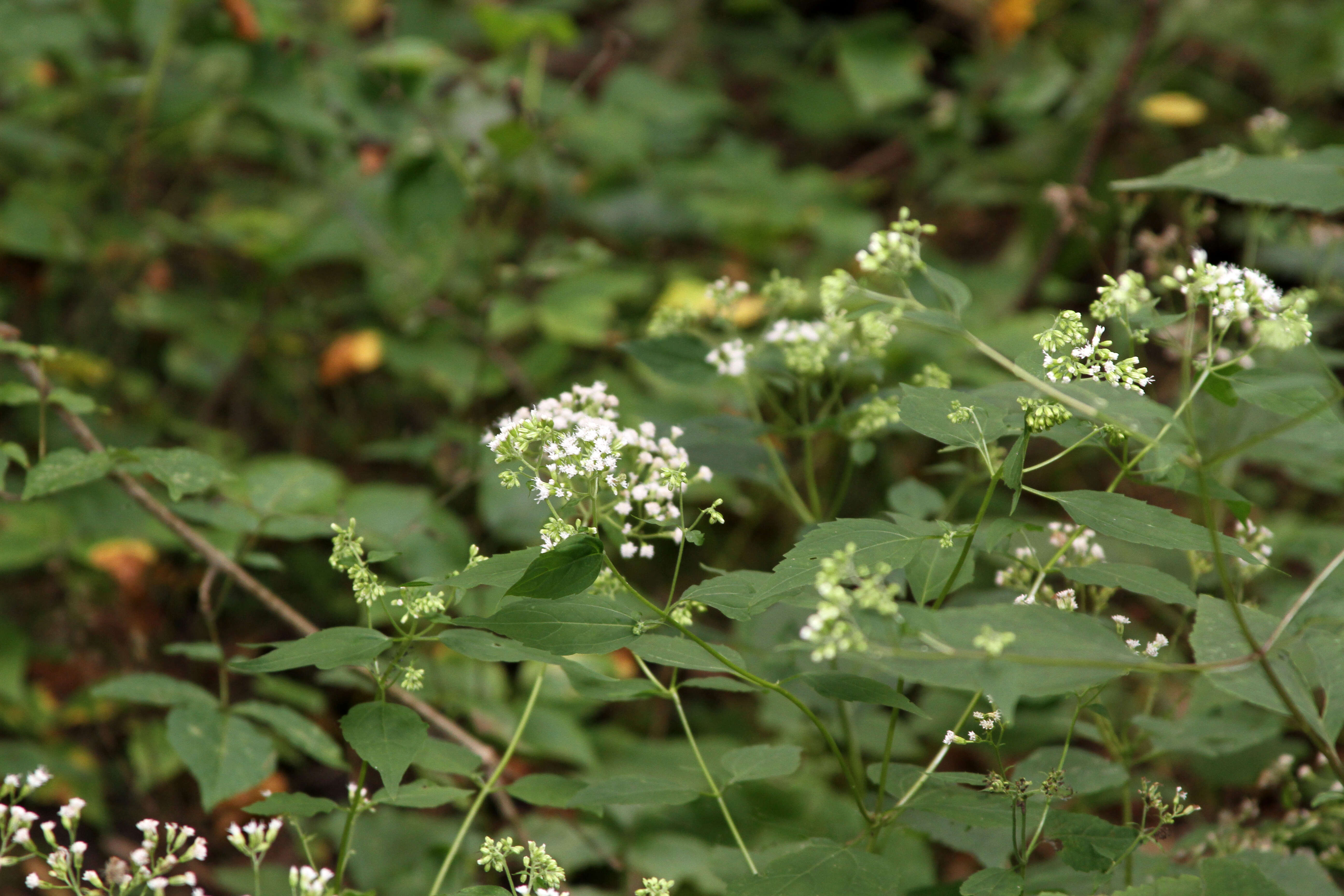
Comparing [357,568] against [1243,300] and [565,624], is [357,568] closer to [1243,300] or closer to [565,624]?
[565,624]

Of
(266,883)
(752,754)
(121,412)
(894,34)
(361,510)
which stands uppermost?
(894,34)

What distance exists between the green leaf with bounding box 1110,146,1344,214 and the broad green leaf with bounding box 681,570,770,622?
0.83 meters

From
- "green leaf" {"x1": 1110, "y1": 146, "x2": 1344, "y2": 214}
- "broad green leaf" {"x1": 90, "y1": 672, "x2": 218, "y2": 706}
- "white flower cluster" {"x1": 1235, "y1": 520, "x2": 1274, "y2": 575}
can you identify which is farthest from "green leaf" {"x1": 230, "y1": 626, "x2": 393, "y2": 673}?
"green leaf" {"x1": 1110, "y1": 146, "x2": 1344, "y2": 214}

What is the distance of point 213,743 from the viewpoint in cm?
161

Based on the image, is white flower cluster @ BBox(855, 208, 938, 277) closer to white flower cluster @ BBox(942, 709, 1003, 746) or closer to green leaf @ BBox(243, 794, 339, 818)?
white flower cluster @ BBox(942, 709, 1003, 746)

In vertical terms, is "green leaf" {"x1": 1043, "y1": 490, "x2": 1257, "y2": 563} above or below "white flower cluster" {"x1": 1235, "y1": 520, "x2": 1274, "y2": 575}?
above

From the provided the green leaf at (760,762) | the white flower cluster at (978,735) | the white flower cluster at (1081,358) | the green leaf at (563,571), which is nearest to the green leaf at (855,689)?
the white flower cluster at (978,735)

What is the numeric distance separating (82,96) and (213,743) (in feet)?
9.09

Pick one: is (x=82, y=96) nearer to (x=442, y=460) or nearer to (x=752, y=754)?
(x=442, y=460)

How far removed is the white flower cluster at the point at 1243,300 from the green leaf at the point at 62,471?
1.54 metres

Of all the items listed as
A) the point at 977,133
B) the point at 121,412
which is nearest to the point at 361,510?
the point at 121,412

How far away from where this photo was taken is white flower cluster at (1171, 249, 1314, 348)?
1011 millimetres

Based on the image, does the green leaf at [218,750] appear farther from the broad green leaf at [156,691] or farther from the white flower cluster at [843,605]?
the white flower cluster at [843,605]

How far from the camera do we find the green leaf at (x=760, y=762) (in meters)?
1.32
